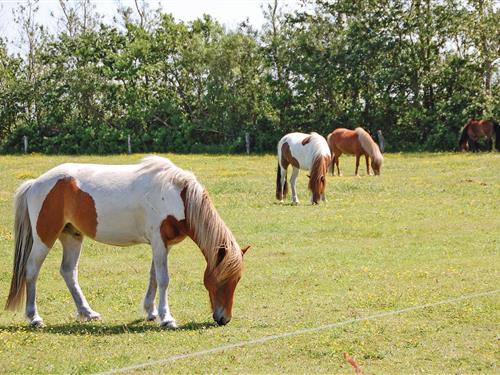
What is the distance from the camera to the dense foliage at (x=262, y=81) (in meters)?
41.5

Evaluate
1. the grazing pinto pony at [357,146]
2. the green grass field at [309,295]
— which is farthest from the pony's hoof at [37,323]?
the grazing pinto pony at [357,146]

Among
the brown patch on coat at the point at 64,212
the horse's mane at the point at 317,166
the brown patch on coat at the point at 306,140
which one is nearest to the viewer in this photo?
the brown patch on coat at the point at 64,212

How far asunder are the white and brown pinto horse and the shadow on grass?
13cm

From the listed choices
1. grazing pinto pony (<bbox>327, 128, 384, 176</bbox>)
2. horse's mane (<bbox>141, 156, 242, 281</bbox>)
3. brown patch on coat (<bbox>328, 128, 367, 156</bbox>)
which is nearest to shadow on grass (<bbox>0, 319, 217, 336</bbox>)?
horse's mane (<bbox>141, 156, 242, 281</bbox>)

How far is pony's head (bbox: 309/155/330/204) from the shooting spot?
20.4 metres

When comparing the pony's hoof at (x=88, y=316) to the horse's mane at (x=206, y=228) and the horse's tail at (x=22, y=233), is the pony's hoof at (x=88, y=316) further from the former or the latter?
the horse's mane at (x=206, y=228)

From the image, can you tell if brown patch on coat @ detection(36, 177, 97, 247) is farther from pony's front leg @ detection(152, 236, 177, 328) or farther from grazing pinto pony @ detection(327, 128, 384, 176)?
grazing pinto pony @ detection(327, 128, 384, 176)

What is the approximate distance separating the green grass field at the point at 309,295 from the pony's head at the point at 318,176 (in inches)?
16.1

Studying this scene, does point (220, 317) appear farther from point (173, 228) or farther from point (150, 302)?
point (173, 228)

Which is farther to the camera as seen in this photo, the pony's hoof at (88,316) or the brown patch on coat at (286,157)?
the brown patch on coat at (286,157)

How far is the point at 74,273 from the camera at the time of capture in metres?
9.99

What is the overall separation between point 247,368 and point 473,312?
327 centimetres

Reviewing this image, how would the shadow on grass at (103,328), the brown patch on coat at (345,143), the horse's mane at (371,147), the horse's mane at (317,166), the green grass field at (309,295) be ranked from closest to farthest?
1. the green grass field at (309,295)
2. the shadow on grass at (103,328)
3. the horse's mane at (317,166)
4. the horse's mane at (371,147)
5. the brown patch on coat at (345,143)

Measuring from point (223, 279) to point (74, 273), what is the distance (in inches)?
79.8
